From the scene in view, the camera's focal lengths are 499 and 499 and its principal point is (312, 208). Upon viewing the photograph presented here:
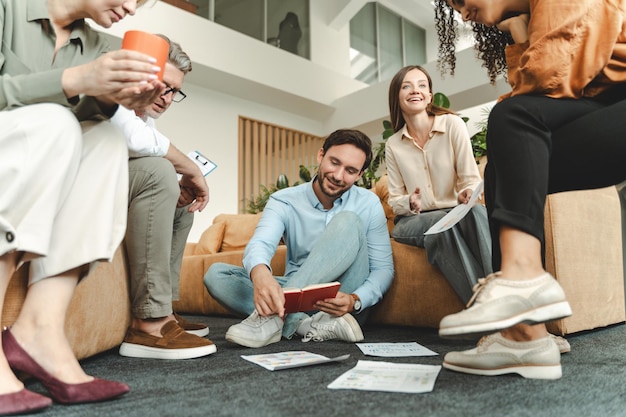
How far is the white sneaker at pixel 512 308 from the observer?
868 mm

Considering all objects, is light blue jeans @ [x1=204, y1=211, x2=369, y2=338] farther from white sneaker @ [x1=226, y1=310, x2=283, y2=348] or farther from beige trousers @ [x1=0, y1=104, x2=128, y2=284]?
beige trousers @ [x1=0, y1=104, x2=128, y2=284]

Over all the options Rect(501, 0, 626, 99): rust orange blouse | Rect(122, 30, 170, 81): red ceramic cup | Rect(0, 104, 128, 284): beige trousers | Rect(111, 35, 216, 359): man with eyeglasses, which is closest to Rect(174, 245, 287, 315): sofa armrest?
Rect(111, 35, 216, 359): man with eyeglasses

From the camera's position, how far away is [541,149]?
3.11ft

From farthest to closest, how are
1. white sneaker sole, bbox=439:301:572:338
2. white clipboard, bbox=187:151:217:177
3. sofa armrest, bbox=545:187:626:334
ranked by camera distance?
white clipboard, bbox=187:151:217:177, sofa armrest, bbox=545:187:626:334, white sneaker sole, bbox=439:301:572:338

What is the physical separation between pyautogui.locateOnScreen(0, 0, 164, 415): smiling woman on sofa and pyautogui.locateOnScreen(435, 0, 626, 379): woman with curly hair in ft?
2.17

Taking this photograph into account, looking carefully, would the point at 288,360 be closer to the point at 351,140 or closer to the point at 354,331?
the point at 354,331

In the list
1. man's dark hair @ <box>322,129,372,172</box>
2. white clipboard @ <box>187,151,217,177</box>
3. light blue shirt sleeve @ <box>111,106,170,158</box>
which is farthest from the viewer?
man's dark hair @ <box>322,129,372,172</box>

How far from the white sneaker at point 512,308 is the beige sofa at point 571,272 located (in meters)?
0.75

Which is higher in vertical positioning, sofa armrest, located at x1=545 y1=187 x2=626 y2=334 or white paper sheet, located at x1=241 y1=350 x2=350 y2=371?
sofa armrest, located at x1=545 y1=187 x2=626 y2=334

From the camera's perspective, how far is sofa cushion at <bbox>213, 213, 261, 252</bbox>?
3.70 m

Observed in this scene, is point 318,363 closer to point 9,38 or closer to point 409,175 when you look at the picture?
point 9,38

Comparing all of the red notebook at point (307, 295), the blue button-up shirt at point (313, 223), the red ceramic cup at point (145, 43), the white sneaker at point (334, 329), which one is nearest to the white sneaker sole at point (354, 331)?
the white sneaker at point (334, 329)

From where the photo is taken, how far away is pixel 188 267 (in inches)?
124

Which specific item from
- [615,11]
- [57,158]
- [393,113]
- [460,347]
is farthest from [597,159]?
[393,113]
